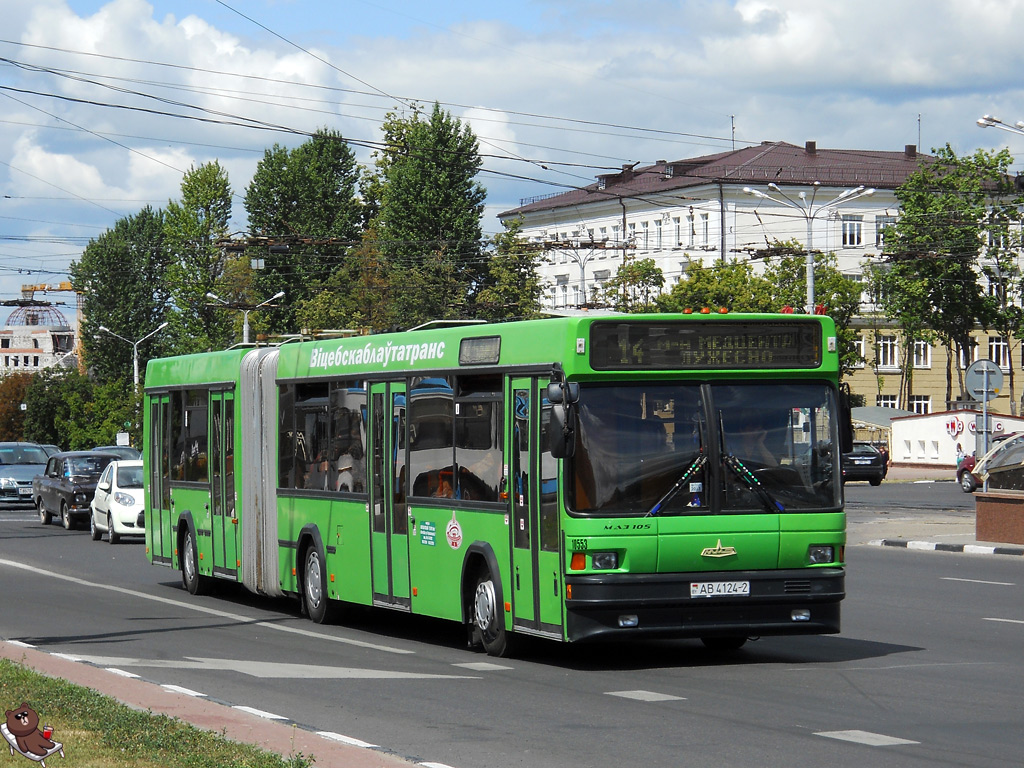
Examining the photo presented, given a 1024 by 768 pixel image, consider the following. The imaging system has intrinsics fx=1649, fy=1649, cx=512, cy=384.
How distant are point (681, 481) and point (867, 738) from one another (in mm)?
3286

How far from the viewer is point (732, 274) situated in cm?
7106

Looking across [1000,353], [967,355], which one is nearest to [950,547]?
[967,355]

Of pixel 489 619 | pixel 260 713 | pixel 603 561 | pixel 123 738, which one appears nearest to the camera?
pixel 123 738

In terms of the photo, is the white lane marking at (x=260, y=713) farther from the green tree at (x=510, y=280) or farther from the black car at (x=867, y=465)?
the green tree at (x=510, y=280)

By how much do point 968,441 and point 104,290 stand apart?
53.6 meters

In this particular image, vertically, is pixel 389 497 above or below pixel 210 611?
above

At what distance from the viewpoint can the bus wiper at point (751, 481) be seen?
12.0 meters

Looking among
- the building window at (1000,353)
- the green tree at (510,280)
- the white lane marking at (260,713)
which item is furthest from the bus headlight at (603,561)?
the building window at (1000,353)

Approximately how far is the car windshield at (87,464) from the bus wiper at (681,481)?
26.3 m

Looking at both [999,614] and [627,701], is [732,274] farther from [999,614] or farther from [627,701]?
[627,701]

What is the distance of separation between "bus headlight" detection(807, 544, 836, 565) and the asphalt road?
777mm

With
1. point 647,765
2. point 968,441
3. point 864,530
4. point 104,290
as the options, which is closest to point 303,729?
point 647,765

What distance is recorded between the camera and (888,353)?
319 feet

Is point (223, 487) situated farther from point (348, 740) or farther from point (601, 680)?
point (348, 740)
